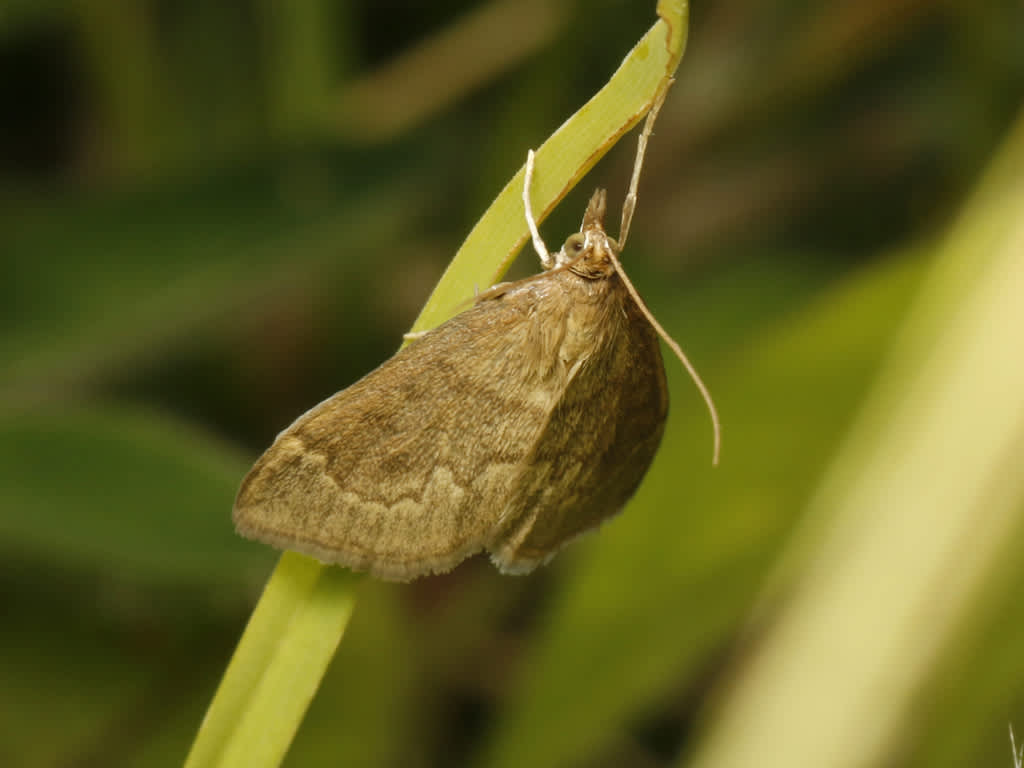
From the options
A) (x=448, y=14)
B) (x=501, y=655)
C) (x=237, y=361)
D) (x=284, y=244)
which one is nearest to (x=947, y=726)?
(x=501, y=655)

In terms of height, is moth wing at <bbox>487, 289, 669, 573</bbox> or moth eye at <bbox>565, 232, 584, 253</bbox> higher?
moth eye at <bbox>565, 232, 584, 253</bbox>

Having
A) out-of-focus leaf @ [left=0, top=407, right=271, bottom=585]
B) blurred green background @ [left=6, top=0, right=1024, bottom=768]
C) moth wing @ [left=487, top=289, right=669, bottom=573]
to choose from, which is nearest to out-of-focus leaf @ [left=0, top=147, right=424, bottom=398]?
blurred green background @ [left=6, top=0, right=1024, bottom=768]

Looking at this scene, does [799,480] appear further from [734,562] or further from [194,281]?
[194,281]

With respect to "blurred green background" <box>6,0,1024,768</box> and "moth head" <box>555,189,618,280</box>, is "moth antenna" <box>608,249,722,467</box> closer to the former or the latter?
"moth head" <box>555,189,618,280</box>

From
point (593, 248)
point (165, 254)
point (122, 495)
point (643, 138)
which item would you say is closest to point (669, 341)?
point (593, 248)

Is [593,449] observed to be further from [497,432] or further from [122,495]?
[122,495]

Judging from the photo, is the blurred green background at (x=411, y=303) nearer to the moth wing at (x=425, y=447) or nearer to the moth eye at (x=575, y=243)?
the moth wing at (x=425, y=447)
